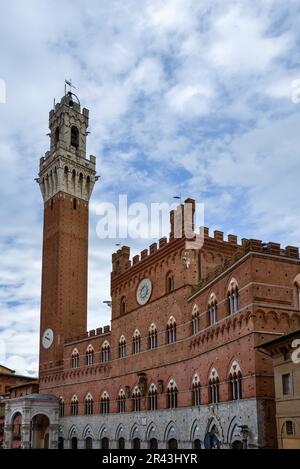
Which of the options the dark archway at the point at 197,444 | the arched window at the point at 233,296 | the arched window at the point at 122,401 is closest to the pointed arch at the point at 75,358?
the arched window at the point at 122,401

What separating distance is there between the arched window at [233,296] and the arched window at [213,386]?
3.74 meters

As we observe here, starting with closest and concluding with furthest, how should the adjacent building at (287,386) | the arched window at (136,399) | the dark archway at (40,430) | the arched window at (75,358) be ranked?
the adjacent building at (287,386) < the arched window at (136,399) < the arched window at (75,358) < the dark archway at (40,430)

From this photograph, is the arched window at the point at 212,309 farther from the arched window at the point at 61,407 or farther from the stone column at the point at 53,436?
the stone column at the point at 53,436

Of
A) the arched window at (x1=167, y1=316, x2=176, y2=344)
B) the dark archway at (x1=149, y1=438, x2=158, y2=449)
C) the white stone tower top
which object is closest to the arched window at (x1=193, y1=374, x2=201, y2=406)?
the arched window at (x1=167, y1=316, x2=176, y2=344)

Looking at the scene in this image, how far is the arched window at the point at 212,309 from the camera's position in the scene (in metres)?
30.8

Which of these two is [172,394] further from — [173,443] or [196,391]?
[196,391]

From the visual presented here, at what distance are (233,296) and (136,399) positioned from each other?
1584 centimetres

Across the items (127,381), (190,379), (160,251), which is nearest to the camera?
(190,379)

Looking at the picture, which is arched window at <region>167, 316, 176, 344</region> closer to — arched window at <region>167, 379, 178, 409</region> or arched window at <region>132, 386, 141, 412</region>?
arched window at <region>167, 379, 178, 409</region>

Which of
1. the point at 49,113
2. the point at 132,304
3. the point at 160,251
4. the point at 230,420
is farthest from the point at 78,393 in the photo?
the point at 49,113

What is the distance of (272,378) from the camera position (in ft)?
84.6
